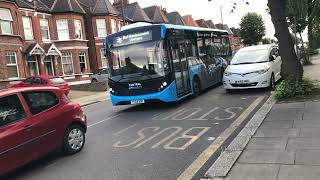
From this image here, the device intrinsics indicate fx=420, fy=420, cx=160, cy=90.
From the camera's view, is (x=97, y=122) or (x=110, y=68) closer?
(x=97, y=122)

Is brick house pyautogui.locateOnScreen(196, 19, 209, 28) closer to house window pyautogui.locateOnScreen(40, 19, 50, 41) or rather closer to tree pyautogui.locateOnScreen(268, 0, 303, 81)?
house window pyautogui.locateOnScreen(40, 19, 50, 41)

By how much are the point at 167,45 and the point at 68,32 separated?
27.9 meters

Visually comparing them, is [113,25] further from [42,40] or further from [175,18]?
[175,18]

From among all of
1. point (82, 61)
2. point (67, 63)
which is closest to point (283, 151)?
point (67, 63)

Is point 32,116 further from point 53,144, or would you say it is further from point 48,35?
point 48,35

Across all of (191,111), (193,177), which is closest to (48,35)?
(191,111)

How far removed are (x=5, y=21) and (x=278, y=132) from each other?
27.8 metres

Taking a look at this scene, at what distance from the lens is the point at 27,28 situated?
35375mm

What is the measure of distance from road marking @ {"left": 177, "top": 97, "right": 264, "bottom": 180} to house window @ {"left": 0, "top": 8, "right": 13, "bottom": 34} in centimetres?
2476

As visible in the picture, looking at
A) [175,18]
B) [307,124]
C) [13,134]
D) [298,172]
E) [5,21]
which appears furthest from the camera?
[175,18]

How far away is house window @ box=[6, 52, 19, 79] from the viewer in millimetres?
31469

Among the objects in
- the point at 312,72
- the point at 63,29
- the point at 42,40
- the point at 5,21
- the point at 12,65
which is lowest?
the point at 312,72

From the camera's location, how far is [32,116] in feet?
23.9

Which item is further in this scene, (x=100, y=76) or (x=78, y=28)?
(x=78, y=28)
